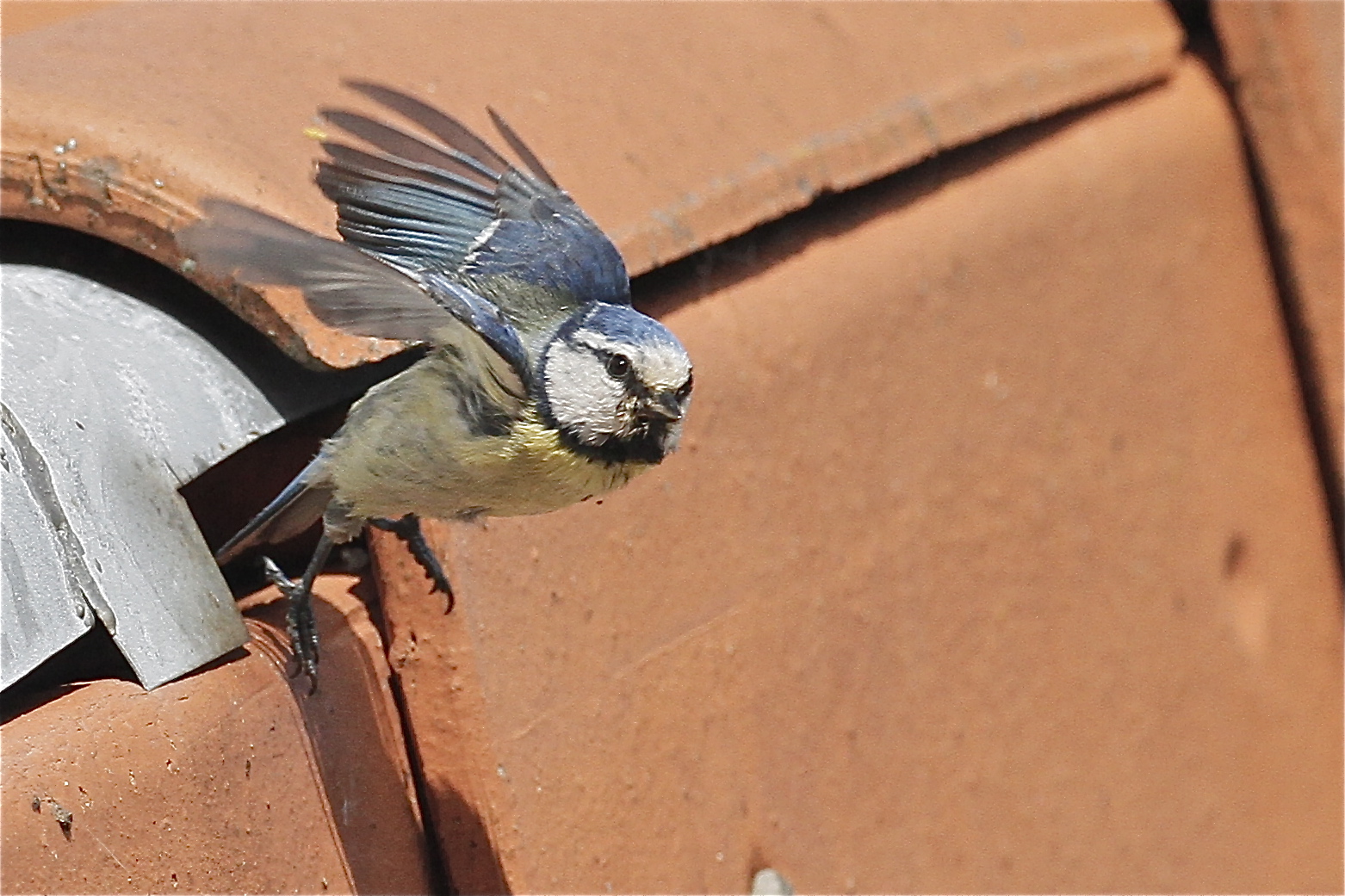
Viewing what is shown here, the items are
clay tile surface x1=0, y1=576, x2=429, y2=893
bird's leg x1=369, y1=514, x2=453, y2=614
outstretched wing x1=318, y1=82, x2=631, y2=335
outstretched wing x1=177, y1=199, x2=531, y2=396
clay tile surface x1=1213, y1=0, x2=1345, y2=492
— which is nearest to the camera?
clay tile surface x1=0, y1=576, x2=429, y2=893

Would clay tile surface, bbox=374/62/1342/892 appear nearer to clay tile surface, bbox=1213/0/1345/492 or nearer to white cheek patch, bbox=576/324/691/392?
clay tile surface, bbox=1213/0/1345/492

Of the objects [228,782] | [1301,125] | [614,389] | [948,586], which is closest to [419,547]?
[614,389]

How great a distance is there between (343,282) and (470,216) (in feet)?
1.68

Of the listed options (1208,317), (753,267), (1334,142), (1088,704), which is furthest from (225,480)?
(1334,142)

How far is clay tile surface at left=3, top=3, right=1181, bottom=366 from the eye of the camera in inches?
63.4

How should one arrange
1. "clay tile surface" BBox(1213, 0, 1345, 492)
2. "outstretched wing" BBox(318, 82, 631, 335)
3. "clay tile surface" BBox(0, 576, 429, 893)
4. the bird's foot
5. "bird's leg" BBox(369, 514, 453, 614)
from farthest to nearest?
"clay tile surface" BBox(1213, 0, 1345, 492)
"outstretched wing" BBox(318, 82, 631, 335)
"bird's leg" BBox(369, 514, 453, 614)
the bird's foot
"clay tile surface" BBox(0, 576, 429, 893)

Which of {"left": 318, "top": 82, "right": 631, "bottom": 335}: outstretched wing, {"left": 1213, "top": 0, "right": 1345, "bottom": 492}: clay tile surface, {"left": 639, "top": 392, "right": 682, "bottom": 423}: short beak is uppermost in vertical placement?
{"left": 318, "top": 82, "right": 631, "bottom": 335}: outstretched wing

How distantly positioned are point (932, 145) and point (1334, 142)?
72 centimetres

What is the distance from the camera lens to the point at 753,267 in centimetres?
201

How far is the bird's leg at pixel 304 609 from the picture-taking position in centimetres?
154

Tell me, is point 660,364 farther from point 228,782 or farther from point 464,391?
point 228,782

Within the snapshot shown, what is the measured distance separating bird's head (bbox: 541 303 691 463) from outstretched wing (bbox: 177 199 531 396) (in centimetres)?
7

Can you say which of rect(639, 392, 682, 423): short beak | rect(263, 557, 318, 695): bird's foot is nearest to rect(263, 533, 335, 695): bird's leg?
rect(263, 557, 318, 695): bird's foot

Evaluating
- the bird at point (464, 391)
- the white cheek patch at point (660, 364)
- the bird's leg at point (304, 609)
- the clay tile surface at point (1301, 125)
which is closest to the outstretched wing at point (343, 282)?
the bird at point (464, 391)
